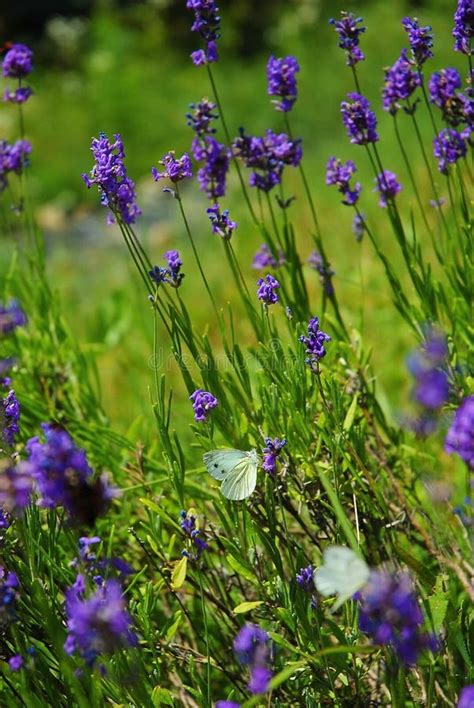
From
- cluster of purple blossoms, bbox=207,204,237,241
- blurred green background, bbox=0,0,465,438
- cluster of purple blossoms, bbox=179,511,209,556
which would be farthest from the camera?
blurred green background, bbox=0,0,465,438

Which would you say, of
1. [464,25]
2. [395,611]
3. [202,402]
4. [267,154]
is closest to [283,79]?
[267,154]

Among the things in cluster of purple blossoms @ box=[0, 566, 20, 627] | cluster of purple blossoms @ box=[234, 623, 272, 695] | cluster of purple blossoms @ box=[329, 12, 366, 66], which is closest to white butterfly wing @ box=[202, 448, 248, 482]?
cluster of purple blossoms @ box=[234, 623, 272, 695]

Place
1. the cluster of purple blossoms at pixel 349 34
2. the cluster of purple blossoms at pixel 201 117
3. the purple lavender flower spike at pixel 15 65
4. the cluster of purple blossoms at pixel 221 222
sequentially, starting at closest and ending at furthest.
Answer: the cluster of purple blossoms at pixel 221 222
the cluster of purple blossoms at pixel 349 34
the cluster of purple blossoms at pixel 201 117
the purple lavender flower spike at pixel 15 65

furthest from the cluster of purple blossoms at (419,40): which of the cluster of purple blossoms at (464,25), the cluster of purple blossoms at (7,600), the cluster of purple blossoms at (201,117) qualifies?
the cluster of purple blossoms at (7,600)

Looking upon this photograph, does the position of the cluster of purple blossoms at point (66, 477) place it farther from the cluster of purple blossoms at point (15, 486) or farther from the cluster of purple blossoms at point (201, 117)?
the cluster of purple blossoms at point (201, 117)

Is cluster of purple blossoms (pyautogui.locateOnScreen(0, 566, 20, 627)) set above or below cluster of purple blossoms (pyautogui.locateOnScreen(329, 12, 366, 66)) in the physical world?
below

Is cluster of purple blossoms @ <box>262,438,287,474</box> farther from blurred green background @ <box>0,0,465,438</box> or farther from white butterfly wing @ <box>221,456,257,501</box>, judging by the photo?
blurred green background @ <box>0,0,465,438</box>
